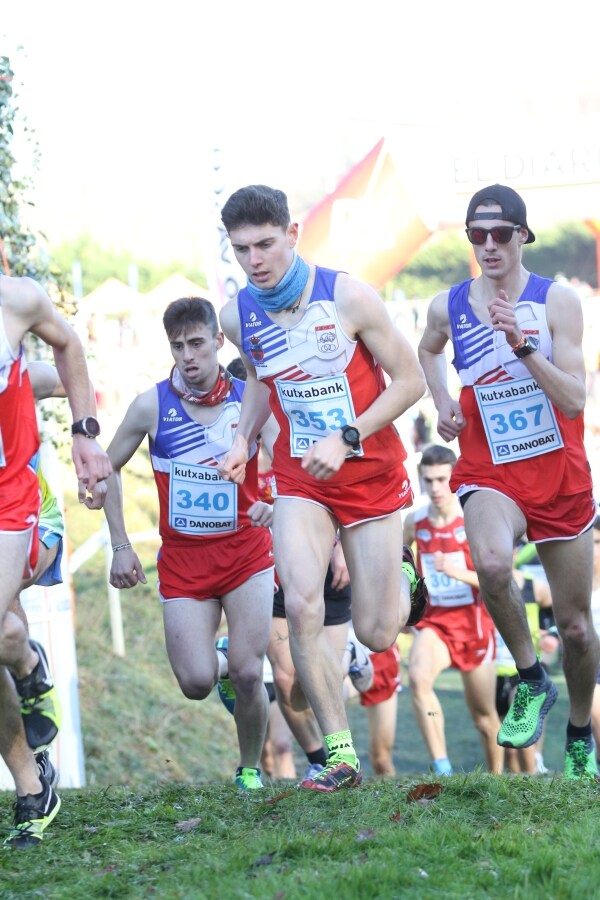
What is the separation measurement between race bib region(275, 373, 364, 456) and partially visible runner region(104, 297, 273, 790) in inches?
41.5

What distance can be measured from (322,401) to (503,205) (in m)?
1.25

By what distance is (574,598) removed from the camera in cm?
635

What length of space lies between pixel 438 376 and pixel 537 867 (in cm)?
289

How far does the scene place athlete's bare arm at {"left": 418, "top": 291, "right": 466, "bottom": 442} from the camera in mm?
6391

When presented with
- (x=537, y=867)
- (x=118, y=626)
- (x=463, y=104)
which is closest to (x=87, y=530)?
(x=118, y=626)

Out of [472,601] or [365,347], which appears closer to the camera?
[365,347]

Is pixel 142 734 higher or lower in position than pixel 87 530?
lower

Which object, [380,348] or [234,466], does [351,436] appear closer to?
[380,348]

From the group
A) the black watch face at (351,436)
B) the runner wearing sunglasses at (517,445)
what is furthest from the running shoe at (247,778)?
the black watch face at (351,436)

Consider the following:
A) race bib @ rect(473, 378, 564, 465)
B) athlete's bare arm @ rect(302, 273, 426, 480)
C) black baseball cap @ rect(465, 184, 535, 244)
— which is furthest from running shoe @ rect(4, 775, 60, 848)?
black baseball cap @ rect(465, 184, 535, 244)

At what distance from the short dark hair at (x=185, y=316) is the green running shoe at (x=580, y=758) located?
107 inches

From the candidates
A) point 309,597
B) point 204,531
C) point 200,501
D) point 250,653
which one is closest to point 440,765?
point 250,653

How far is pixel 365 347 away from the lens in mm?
6070

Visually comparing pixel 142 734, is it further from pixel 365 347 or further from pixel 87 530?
pixel 365 347
